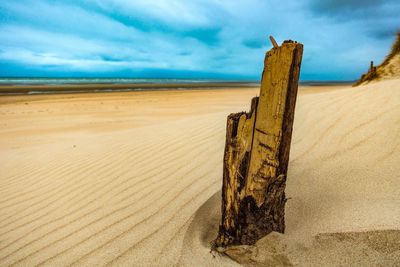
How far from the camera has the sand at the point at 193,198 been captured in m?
1.79

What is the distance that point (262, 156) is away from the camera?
171cm

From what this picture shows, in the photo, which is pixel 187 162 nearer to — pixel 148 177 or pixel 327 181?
pixel 148 177

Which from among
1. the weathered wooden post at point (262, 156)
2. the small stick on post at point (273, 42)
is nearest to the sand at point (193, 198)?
the weathered wooden post at point (262, 156)

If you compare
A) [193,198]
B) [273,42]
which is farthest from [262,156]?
[193,198]

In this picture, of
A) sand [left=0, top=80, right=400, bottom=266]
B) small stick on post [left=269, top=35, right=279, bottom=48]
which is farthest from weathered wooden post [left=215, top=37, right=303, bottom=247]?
sand [left=0, top=80, right=400, bottom=266]

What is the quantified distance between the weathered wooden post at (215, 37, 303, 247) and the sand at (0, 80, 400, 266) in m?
0.13

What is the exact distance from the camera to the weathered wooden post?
159 centimetres

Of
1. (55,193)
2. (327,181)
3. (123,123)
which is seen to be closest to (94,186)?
(55,193)

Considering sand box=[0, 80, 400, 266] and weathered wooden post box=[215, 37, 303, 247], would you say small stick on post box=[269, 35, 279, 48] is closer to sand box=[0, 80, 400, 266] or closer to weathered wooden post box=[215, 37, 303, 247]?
weathered wooden post box=[215, 37, 303, 247]

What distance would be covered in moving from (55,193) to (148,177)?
95 centimetres

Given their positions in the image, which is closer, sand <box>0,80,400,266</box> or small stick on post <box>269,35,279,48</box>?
small stick on post <box>269,35,279,48</box>

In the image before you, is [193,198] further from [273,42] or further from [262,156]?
[273,42]

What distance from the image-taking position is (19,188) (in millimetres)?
3240

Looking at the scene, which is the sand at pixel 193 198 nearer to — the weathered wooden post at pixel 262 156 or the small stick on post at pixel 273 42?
the weathered wooden post at pixel 262 156
